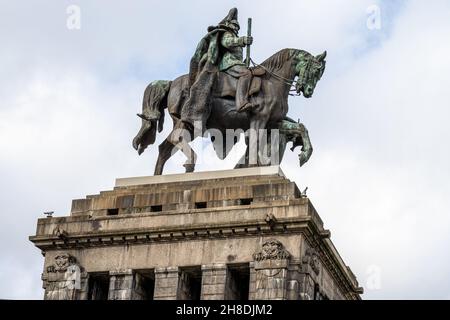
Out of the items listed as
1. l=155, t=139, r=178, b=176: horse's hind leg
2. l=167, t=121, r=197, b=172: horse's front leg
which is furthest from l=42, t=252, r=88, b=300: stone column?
l=167, t=121, r=197, b=172: horse's front leg

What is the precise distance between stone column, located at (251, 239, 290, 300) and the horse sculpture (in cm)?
536

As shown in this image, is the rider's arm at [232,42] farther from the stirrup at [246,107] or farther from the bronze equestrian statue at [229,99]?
the stirrup at [246,107]

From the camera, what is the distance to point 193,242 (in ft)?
180

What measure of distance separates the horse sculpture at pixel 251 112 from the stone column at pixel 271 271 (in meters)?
5.36

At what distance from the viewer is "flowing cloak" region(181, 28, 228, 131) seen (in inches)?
2306

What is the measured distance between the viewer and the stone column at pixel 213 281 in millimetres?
53344

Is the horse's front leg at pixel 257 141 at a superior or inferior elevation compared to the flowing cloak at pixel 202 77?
inferior

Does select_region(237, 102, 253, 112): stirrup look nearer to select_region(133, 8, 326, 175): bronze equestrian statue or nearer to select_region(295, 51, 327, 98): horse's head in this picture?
select_region(133, 8, 326, 175): bronze equestrian statue

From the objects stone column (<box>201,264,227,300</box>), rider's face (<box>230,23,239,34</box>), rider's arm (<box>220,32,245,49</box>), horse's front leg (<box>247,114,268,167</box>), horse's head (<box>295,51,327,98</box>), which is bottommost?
stone column (<box>201,264,227,300</box>)

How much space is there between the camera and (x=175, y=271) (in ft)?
179

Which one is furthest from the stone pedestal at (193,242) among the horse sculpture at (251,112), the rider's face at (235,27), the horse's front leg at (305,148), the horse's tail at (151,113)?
the rider's face at (235,27)

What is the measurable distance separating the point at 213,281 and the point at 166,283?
1.91 meters

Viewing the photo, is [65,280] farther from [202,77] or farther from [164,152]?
[202,77]
